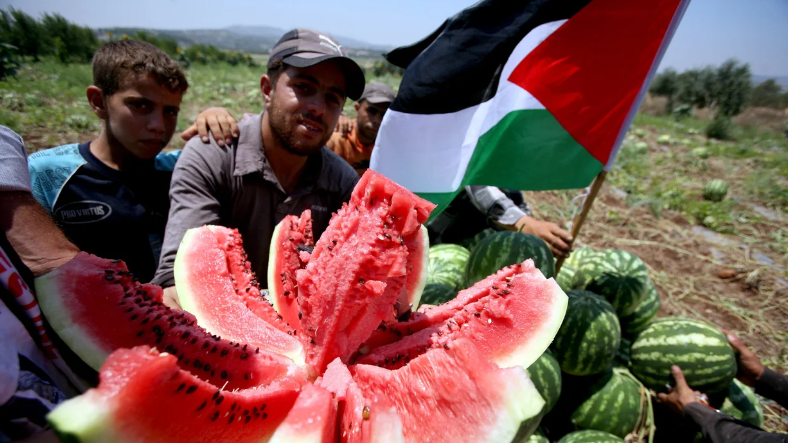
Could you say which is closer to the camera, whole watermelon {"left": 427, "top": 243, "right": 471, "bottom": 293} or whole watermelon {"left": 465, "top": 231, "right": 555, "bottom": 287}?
whole watermelon {"left": 465, "top": 231, "right": 555, "bottom": 287}

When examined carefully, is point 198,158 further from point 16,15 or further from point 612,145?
point 16,15

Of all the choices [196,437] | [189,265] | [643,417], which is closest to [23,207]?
[189,265]

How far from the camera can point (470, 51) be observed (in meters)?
2.60

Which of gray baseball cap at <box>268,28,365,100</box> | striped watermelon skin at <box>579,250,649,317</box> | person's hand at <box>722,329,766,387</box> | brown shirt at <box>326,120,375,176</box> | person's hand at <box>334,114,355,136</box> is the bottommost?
person's hand at <box>722,329,766,387</box>

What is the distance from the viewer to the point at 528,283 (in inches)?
59.1

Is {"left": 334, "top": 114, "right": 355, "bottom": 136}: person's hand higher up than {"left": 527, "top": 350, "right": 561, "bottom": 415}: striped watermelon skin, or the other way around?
{"left": 334, "top": 114, "right": 355, "bottom": 136}: person's hand

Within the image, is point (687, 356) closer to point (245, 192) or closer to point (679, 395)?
point (679, 395)

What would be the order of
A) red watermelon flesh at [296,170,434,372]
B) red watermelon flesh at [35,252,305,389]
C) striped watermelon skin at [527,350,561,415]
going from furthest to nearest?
striped watermelon skin at [527,350,561,415], red watermelon flesh at [296,170,434,372], red watermelon flesh at [35,252,305,389]

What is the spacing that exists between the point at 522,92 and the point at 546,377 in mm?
2094

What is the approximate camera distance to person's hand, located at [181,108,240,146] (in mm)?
2604

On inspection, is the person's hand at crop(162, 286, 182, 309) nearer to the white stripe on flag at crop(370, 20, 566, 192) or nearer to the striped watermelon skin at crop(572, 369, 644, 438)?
the white stripe on flag at crop(370, 20, 566, 192)

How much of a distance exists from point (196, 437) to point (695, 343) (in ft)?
11.4

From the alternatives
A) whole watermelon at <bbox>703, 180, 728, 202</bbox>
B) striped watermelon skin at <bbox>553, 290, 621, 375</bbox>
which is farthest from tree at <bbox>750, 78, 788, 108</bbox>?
striped watermelon skin at <bbox>553, 290, 621, 375</bbox>

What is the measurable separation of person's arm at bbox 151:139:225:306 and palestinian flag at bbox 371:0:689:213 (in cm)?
124
